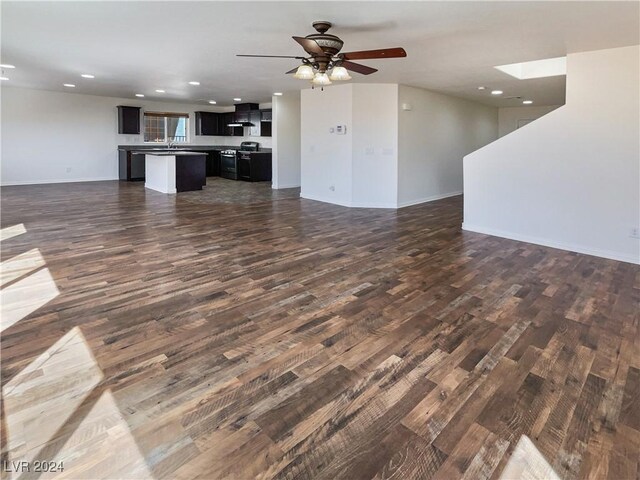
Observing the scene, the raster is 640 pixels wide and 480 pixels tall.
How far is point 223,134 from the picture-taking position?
44.2 ft

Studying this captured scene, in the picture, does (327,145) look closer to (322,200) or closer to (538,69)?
(322,200)

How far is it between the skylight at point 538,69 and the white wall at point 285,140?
5.10 metres

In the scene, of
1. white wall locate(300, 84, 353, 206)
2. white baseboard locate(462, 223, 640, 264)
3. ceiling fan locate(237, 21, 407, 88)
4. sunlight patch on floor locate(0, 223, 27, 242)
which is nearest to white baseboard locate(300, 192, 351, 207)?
white wall locate(300, 84, 353, 206)

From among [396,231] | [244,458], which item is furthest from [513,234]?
[244,458]

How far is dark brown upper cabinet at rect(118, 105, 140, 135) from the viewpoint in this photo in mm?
11398

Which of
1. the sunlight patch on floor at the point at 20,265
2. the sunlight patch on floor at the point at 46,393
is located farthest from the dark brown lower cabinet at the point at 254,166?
the sunlight patch on floor at the point at 46,393

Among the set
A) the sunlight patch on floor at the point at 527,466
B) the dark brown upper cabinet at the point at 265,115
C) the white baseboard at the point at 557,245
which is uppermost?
the dark brown upper cabinet at the point at 265,115

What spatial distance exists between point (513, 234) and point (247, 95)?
700cm

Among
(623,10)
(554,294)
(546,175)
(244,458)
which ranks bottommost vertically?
(244,458)

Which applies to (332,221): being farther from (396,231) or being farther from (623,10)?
(623,10)

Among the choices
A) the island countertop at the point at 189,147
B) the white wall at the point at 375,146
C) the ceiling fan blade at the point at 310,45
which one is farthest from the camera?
the island countertop at the point at 189,147

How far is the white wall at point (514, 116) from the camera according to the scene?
1101cm

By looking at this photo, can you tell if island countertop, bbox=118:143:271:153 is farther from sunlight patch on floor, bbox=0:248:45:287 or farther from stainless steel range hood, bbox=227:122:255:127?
sunlight patch on floor, bbox=0:248:45:287

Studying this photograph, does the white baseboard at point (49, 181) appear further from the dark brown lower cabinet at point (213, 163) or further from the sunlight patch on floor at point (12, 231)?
the sunlight patch on floor at point (12, 231)
